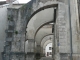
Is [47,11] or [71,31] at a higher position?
[47,11]

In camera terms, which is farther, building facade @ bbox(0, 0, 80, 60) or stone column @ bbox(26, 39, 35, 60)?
stone column @ bbox(26, 39, 35, 60)

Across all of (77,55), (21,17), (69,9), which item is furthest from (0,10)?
(77,55)

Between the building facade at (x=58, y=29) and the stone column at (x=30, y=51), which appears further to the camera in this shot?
the stone column at (x=30, y=51)

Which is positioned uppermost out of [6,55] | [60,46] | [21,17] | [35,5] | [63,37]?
[35,5]

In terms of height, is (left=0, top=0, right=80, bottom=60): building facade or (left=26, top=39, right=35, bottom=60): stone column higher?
(left=0, top=0, right=80, bottom=60): building facade

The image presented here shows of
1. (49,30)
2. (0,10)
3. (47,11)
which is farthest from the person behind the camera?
(49,30)

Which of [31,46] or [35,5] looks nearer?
[35,5]

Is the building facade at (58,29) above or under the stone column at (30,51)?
above

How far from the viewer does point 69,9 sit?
784cm

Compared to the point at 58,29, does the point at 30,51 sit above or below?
below

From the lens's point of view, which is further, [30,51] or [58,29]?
[30,51]

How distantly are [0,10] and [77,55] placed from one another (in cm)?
740

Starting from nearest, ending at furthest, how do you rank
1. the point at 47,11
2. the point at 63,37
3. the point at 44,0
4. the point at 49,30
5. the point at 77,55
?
the point at 77,55 < the point at 63,37 < the point at 44,0 < the point at 47,11 < the point at 49,30

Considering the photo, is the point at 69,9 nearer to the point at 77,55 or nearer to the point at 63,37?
the point at 63,37
